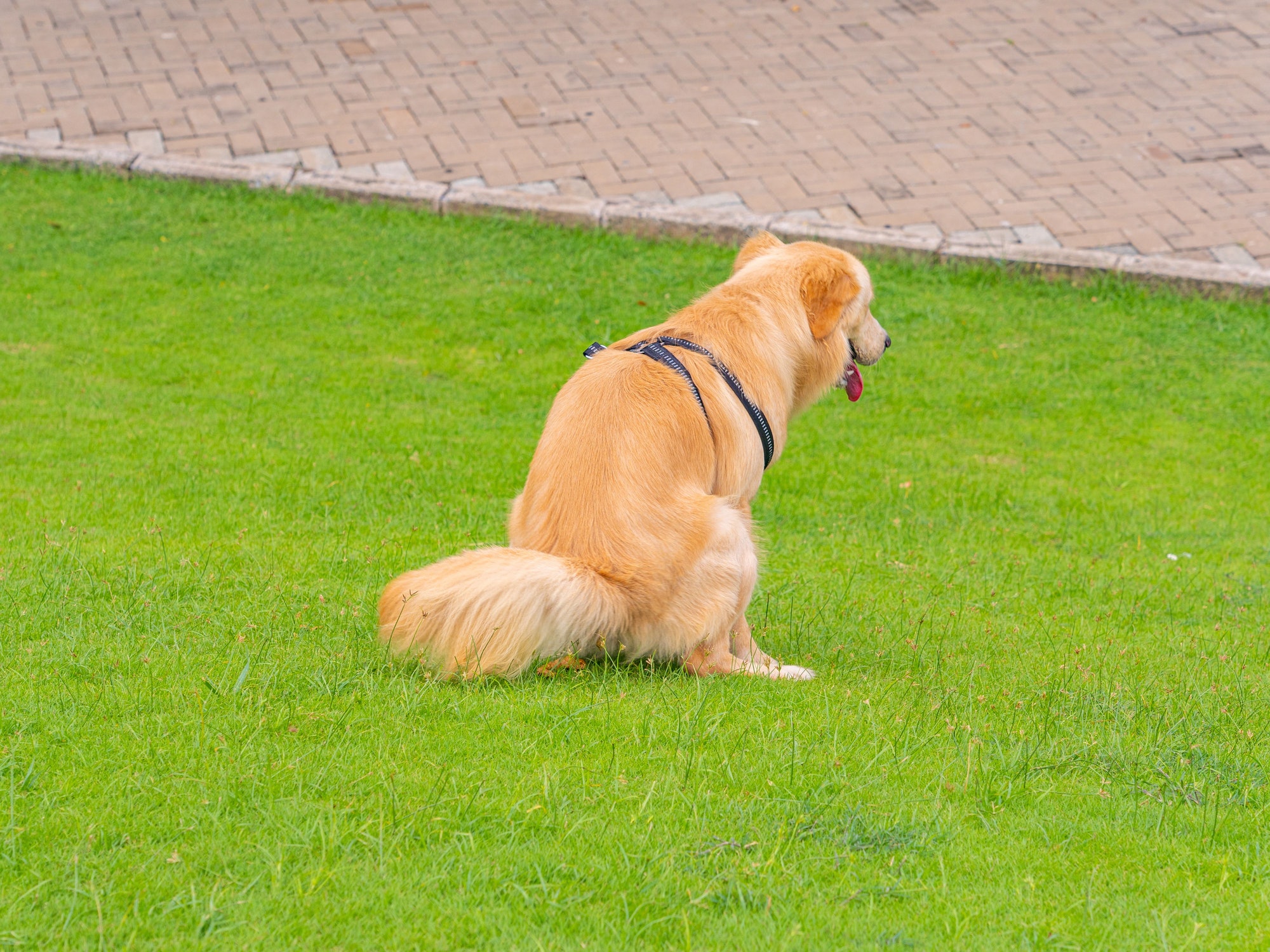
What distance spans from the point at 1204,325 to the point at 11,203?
910 centimetres

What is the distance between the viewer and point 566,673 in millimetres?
4461

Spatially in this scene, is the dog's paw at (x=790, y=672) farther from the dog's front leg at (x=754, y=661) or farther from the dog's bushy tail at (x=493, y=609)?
the dog's bushy tail at (x=493, y=609)

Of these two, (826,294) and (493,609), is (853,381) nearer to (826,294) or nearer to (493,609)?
(826,294)

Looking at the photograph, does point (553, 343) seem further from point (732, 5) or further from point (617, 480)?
point (732, 5)

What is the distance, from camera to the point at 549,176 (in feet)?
36.1

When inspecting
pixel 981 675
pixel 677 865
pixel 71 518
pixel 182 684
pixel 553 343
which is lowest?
pixel 553 343

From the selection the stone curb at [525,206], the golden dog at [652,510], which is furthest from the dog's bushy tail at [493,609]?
the stone curb at [525,206]

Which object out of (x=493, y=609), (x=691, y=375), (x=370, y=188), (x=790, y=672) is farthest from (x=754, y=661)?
(x=370, y=188)

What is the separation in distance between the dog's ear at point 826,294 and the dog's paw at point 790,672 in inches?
49.6

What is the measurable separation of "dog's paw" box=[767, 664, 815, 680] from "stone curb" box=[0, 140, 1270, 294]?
17.7 feet

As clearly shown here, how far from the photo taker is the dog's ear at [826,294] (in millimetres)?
5168

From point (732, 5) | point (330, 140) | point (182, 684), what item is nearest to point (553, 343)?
point (330, 140)

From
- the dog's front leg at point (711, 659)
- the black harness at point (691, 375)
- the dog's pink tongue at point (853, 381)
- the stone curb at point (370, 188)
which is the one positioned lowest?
the stone curb at point (370, 188)

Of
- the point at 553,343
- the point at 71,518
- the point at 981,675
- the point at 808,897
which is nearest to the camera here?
the point at 808,897
